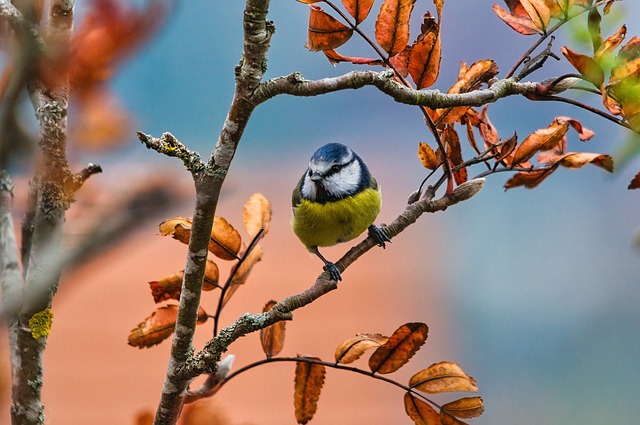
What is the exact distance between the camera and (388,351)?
0.71 m

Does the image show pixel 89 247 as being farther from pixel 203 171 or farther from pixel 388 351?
pixel 388 351

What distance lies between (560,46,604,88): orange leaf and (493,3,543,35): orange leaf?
13 cm

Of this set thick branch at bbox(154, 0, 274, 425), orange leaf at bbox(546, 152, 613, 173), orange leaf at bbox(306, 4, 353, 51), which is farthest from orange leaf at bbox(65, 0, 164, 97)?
orange leaf at bbox(546, 152, 613, 173)

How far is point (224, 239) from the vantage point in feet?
2.54

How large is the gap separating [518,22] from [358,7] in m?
0.17

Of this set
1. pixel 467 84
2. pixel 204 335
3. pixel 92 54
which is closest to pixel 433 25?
pixel 467 84

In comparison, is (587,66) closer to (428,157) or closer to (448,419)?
(428,157)

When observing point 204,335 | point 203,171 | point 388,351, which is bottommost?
point 388,351

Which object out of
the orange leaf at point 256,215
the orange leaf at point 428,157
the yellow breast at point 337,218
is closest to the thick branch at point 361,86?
the orange leaf at point 428,157

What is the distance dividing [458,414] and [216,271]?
11.0 inches

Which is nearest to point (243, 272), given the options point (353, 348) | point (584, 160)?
point (353, 348)

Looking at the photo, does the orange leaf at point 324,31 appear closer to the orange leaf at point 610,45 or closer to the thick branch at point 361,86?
the thick branch at point 361,86

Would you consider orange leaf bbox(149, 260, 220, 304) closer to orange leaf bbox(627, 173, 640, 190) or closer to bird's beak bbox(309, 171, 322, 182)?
orange leaf bbox(627, 173, 640, 190)

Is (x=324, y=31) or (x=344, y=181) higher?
(x=344, y=181)
